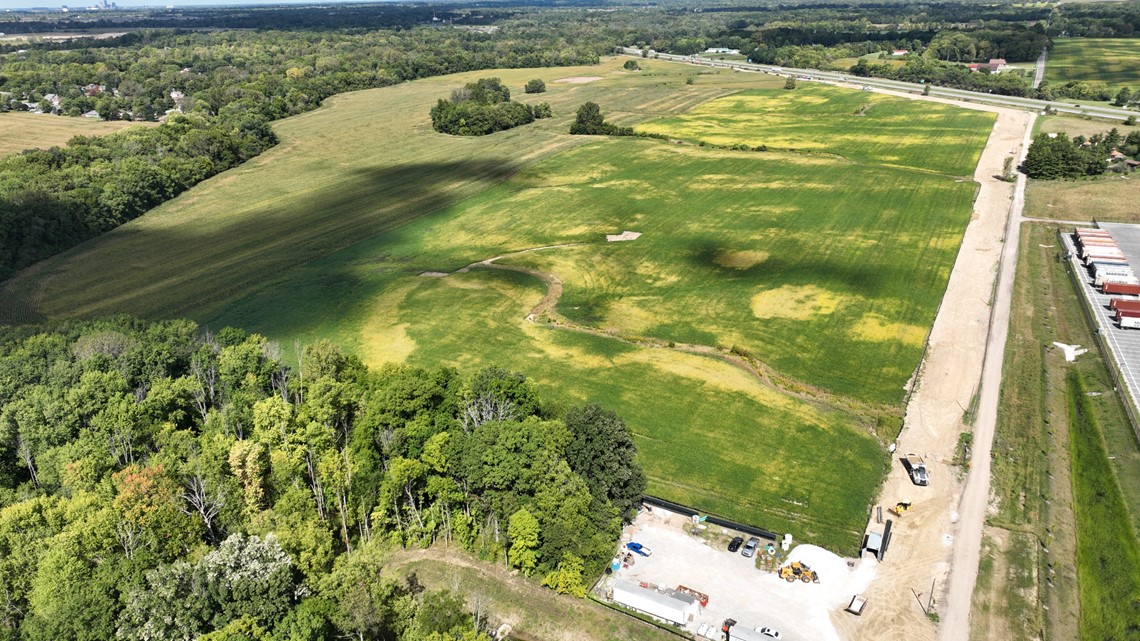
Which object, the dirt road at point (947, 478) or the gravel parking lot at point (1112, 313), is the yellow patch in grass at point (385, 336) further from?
the gravel parking lot at point (1112, 313)

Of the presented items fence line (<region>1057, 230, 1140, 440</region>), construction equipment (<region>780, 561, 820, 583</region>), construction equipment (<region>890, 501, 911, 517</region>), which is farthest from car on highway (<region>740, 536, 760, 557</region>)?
fence line (<region>1057, 230, 1140, 440</region>)

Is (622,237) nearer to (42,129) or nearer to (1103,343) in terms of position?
(1103,343)

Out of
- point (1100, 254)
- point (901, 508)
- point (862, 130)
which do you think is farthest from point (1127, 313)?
point (862, 130)

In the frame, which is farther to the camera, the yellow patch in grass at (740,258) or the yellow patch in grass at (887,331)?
the yellow patch in grass at (740,258)

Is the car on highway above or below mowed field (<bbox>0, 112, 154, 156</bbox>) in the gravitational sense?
below

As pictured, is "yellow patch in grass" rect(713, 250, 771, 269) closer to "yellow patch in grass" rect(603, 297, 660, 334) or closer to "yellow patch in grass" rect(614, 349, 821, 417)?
"yellow patch in grass" rect(603, 297, 660, 334)

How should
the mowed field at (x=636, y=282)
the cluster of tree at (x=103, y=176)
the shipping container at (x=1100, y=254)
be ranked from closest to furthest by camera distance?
the mowed field at (x=636, y=282) → the shipping container at (x=1100, y=254) → the cluster of tree at (x=103, y=176)

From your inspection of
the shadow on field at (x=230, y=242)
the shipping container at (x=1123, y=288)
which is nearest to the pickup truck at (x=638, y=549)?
the shadow on field at (x=230, y=242)
